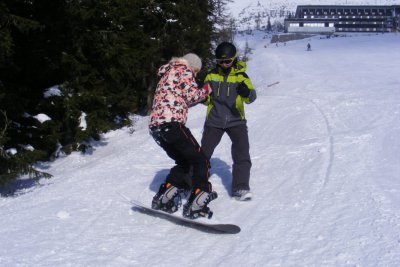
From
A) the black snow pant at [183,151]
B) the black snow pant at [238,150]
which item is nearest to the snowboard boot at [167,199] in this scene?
the black snow pant at [183,151]

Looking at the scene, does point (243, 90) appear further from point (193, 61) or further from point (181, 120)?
point (181, 120)

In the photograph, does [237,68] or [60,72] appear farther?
[60,72]

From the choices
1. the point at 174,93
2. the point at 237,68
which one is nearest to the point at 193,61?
the point at 174,93

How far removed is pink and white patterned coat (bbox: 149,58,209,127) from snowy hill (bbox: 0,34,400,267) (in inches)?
46.7

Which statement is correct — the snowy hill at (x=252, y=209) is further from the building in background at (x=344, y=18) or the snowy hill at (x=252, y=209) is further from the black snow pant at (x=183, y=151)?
the building in background at (x=344, y=18)

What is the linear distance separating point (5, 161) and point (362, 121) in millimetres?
7530

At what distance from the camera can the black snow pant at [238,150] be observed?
5816mm

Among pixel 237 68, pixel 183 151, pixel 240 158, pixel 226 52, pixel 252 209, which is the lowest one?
pixel 252 209

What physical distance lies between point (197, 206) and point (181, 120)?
37.5 inches

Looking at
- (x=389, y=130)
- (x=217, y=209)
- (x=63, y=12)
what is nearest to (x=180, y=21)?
(x=63, y=12)

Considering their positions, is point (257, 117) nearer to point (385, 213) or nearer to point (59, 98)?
point (59, 98)

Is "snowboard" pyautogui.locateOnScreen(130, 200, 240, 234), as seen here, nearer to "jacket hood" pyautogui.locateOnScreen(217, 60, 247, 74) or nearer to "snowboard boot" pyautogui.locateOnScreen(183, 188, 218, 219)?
"snowboard boot" pyautogui.locateOnScreen(183, 188, 218, 219)

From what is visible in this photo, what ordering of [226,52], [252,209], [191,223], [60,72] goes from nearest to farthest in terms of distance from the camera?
1. [191,223]
2. [252,209]
3. [226,52]
4. [60,72]

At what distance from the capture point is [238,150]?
19.3 ft
